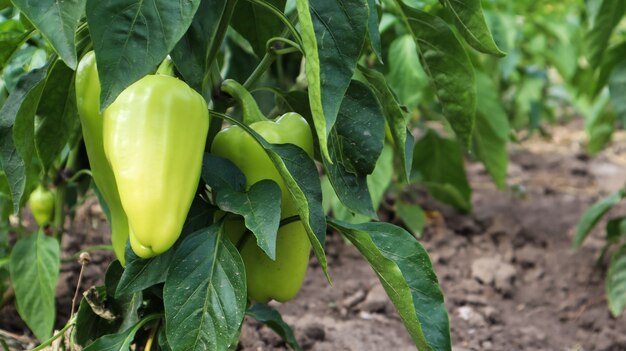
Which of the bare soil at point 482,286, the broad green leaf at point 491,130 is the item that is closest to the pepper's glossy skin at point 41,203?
the bare soil at point 482,286

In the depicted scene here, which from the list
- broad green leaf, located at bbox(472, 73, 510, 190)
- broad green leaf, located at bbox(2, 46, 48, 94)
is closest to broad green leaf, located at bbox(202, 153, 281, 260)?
broad green leaf, located at bbox(2, 46, 48, 94)

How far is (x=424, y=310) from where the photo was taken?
3.68 ft

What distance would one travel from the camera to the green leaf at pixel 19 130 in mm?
1050

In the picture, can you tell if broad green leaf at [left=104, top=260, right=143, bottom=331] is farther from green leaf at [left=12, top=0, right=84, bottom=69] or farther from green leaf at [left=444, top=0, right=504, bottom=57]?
green leaf at [left=444, top=0, right=504, bottom=57]

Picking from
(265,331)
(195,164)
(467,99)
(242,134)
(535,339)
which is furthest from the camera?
(535,339)

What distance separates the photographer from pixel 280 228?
3.77ft

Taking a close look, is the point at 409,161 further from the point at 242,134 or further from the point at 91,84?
the point at 91,84

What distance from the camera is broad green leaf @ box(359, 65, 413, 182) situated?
1.13 meters

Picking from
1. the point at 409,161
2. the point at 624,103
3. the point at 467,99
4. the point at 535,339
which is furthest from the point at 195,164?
the point at 624,103

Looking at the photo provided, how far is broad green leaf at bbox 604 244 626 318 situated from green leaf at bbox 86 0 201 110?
155 cm

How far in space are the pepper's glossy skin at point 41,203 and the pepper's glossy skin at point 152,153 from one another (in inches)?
33.4

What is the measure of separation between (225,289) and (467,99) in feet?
1.60

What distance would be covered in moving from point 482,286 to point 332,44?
152 cm

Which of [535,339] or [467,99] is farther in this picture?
[535,339]
